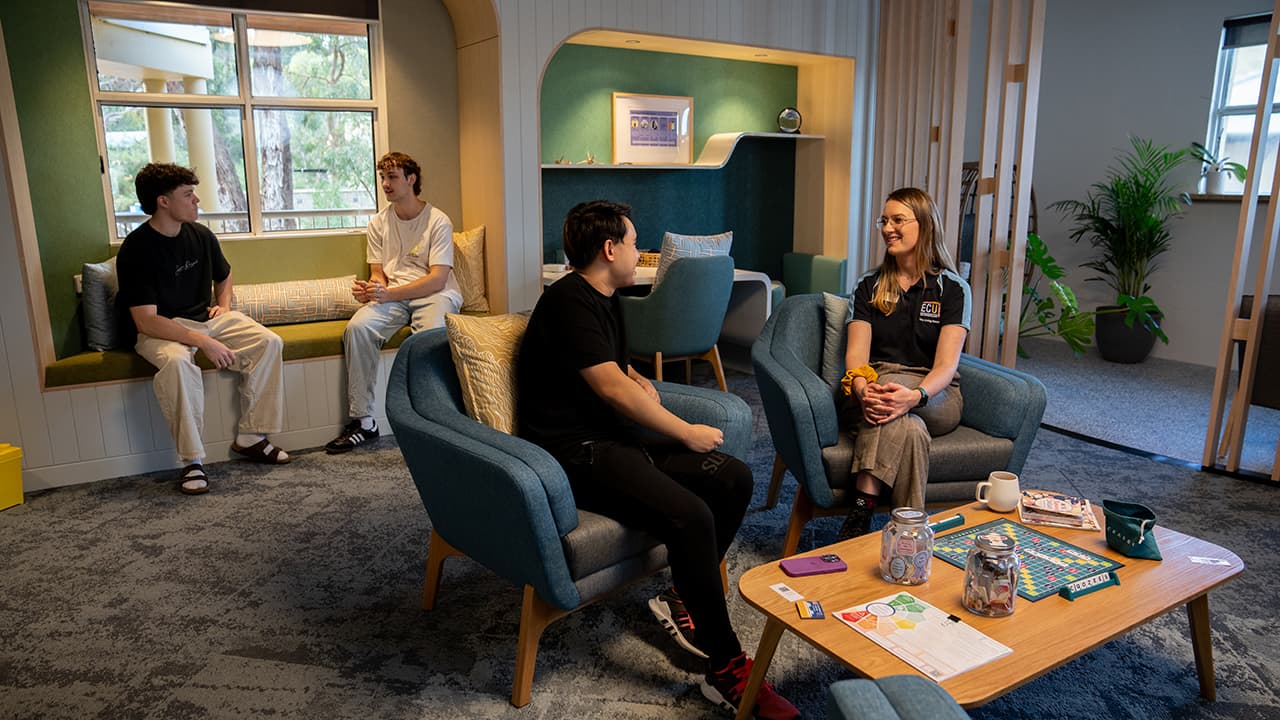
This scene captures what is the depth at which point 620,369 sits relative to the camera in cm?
248

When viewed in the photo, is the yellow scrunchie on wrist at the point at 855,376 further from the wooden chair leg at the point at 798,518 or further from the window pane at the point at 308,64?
the window pane at the point at 308,64

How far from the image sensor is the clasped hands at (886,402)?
2.84 meters

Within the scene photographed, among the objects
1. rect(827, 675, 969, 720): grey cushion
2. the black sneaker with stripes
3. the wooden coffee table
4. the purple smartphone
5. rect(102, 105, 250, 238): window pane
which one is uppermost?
rect(102, 105, 250, 238): window pane

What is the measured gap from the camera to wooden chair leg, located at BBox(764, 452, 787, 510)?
3.46m

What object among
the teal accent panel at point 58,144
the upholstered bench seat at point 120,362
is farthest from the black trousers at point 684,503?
the teal accent panel at point 58,144

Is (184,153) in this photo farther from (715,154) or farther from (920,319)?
(920,319)

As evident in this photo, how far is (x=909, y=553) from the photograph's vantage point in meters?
2.07

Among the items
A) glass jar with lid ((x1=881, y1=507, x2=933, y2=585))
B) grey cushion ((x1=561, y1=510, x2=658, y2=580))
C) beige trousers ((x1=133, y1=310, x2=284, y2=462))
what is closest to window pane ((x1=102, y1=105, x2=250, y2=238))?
beige trousers ((x1=133, y1=310, x2=284, y2=462))

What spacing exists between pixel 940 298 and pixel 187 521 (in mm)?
2931

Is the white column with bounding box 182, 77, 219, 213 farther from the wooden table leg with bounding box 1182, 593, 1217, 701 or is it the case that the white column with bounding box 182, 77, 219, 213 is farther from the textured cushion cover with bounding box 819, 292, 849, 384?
the wooden table leg with bounding box 1182, 593, 1217, 701

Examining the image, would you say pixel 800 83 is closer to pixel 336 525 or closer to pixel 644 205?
pixel 644 205

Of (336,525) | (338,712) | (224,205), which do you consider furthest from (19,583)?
(224,205)

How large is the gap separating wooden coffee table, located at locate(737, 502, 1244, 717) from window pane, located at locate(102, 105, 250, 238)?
3703 mm

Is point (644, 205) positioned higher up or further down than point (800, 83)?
further down
